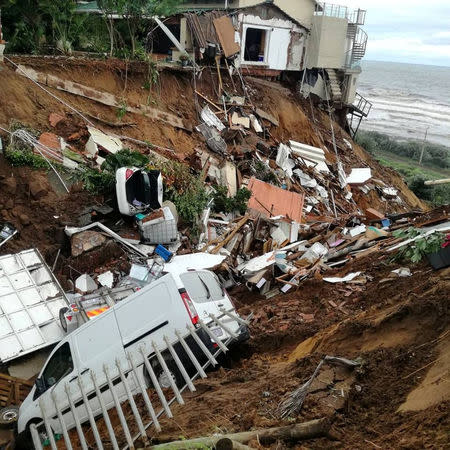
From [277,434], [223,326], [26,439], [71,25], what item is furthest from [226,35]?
[277,434]

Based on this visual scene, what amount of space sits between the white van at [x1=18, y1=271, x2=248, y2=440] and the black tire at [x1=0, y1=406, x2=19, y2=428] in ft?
1.12

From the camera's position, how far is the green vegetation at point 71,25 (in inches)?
624

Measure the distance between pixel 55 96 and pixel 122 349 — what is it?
10.8m

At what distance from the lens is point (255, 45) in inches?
948

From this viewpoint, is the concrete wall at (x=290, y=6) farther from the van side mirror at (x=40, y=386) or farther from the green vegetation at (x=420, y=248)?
the van side mirror at (x=40, y=386)

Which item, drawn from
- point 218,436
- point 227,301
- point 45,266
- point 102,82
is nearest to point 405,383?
point 218,436

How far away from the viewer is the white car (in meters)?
11.4

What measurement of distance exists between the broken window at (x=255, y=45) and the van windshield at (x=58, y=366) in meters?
19.9

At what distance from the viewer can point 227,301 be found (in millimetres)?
7805

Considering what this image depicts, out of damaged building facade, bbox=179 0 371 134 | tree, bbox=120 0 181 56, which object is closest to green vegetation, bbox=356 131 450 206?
damaged building facade, bbox=179 0 371 134

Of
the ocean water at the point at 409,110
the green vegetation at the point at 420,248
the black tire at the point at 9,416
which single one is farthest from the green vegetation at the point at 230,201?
the ocean water at the point at 409,110

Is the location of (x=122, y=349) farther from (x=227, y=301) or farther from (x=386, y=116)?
(x=386, y=116)

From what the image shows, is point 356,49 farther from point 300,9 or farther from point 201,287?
point 201,287

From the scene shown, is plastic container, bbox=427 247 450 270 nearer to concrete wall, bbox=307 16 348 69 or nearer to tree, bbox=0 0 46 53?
tree, bbox=0 0 46 53
